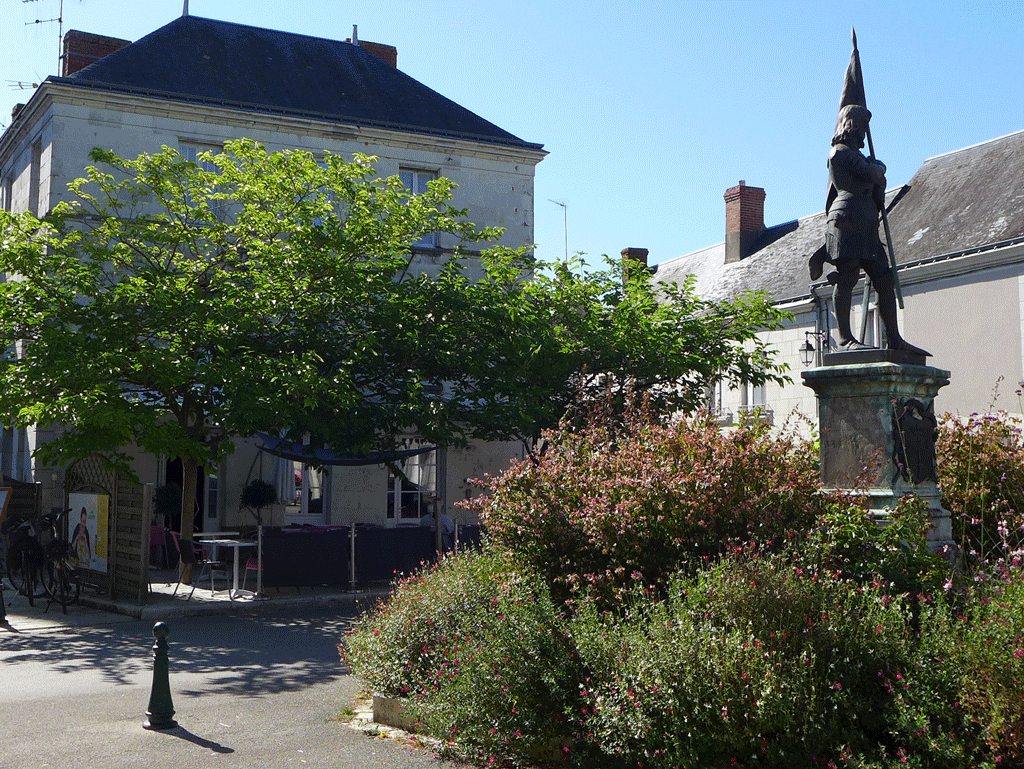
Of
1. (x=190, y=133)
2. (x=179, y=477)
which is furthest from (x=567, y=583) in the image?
(x=190, y=133)

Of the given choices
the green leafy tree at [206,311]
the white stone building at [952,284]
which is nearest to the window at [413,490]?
the green leafy tree at [206,311]

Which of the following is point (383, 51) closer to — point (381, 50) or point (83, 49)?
point (381, 50)

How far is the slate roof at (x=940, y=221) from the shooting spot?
22.5m

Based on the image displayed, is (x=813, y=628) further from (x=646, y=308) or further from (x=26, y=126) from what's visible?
(x=26, y=126)

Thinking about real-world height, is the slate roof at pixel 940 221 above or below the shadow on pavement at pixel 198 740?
above

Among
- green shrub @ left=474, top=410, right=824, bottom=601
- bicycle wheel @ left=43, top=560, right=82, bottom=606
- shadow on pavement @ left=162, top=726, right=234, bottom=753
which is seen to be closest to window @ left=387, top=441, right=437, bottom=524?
bicycle wheel @ left=43, top=560, right=82, bottom=606

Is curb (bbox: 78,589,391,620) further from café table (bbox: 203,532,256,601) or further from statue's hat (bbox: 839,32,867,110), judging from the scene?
statue's hat (bbox: 839,32,867,110)

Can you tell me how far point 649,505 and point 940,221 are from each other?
19763 mm

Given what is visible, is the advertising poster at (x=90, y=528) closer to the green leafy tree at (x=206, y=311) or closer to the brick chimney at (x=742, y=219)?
the green leafy tree at (x=206, y=311)

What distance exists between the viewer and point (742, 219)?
3159 cm

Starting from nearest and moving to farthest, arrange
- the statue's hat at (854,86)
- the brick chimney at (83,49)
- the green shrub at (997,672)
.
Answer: the green shrub at (997,672), the statue's hat at (854,86), the brick chimney at (83,49)

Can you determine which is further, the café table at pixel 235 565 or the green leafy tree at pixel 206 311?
the café table at pixel 235 565

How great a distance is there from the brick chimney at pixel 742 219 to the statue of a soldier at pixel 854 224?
2300 cm

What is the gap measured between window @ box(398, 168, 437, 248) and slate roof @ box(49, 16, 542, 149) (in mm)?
968
